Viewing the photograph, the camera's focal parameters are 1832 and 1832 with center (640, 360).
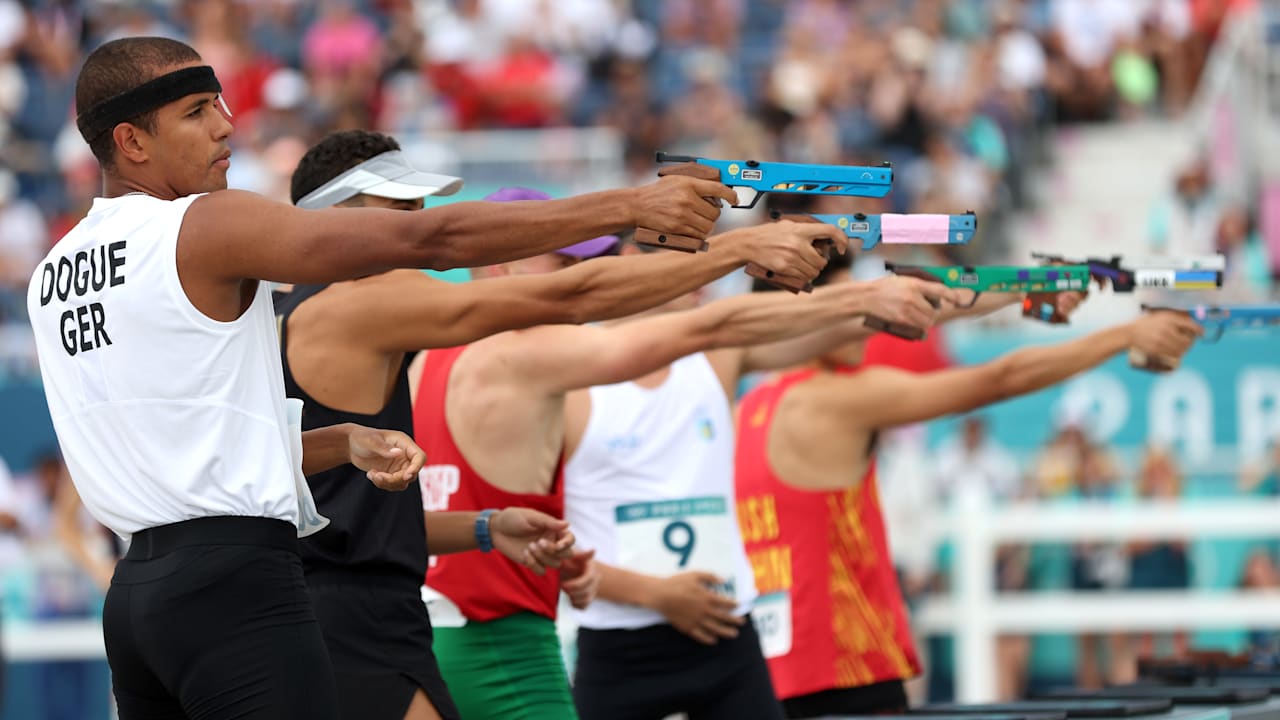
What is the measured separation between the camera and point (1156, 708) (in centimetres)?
536

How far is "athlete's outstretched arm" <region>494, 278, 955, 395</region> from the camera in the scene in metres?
5.08

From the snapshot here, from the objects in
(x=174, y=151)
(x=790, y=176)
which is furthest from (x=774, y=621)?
(x=174, y=151)

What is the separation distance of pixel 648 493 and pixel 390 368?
149 centimetres

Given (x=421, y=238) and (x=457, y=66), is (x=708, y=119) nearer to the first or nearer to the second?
(x=457, y=66)

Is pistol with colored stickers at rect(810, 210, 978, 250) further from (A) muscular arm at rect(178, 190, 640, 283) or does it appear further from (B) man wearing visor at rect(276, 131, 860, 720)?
(A) muscular arm at rect(178, 190, 640, 283)

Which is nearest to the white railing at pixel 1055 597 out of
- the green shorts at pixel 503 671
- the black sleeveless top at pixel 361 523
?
the green shorts at pixel 503 671

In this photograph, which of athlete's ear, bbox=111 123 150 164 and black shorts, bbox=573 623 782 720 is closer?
athlete's ear, bbox=111 123 150 164

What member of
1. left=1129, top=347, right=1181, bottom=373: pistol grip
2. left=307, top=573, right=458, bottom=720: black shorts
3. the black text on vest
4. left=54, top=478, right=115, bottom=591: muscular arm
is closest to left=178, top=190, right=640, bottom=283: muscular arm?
the black text on vest

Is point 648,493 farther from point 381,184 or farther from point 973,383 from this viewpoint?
point 381,184

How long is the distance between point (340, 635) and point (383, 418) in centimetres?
53

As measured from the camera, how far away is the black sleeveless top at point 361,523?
4.40m

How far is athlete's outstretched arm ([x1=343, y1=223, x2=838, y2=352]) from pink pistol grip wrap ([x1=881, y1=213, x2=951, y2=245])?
39cm

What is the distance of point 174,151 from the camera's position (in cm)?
372

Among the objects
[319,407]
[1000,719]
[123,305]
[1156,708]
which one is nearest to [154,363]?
[123,305]
